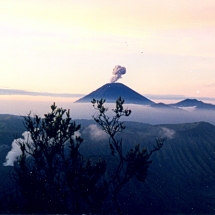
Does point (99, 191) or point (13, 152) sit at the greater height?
point (99, 191)

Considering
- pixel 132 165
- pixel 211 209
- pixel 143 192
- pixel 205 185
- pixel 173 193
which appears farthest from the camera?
pixel 205 185

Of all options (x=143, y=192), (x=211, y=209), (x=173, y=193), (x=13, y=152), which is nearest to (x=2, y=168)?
(x=13, y=152)

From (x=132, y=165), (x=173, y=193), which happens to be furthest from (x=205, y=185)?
(x=132, y=165)

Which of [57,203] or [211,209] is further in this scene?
[211,209]

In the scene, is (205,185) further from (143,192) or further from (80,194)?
(80,194)

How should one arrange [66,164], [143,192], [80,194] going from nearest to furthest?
[66,164], [80,194], [143,192]

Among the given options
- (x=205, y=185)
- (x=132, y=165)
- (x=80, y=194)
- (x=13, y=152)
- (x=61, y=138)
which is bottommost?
(x=205, y=185)

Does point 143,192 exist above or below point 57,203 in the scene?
below

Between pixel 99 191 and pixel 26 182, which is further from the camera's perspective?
pixel 99 191

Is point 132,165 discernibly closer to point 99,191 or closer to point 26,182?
point 99,191
